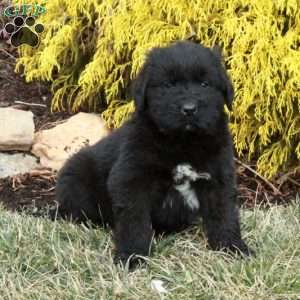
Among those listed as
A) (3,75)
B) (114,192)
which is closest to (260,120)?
(114,192)

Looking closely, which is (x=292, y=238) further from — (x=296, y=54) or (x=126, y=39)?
(x=126, y=39)

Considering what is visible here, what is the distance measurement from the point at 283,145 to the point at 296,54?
901 millimetres

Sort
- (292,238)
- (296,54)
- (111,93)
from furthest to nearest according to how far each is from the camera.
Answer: (111,93)
(296,54)
(292,238)

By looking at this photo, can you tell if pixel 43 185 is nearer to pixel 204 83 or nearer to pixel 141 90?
pixel 141 90

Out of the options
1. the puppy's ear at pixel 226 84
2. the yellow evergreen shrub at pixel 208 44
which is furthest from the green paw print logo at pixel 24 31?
the puppy's ear at pixel 226 84

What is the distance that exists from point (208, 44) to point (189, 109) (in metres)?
2.53

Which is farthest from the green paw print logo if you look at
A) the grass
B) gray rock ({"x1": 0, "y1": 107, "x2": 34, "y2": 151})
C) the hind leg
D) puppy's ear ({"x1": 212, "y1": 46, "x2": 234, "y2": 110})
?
puppy's ear ({"x1": 212, "y1": 46, "x2": 234, "y2": 110})

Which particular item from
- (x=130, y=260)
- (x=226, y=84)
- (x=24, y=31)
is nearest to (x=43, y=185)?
(x=24, y=31)

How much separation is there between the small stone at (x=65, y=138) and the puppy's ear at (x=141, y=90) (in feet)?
8.31

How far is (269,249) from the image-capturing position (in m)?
4.54

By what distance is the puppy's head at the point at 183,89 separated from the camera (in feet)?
13.1

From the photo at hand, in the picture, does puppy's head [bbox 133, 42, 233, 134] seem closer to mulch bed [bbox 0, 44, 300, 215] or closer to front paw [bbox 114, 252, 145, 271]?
front paw [bbox 114, 252, 145, 271]

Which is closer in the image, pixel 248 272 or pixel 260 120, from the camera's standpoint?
pixel 248 272

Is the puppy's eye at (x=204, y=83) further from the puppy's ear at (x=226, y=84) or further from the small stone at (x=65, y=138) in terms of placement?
the small stone at (x=65, y=138)
